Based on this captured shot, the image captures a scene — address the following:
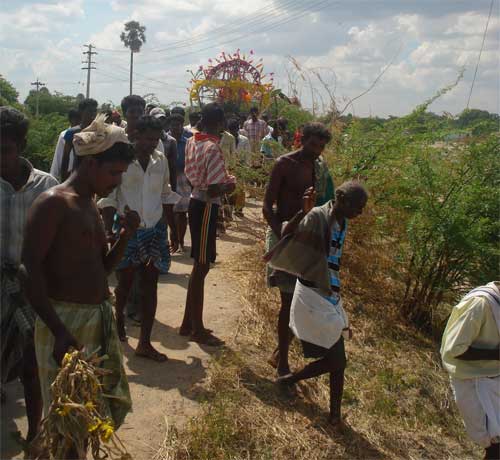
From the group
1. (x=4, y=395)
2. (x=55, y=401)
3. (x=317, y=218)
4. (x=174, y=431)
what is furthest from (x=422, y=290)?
(x=55, y=401)

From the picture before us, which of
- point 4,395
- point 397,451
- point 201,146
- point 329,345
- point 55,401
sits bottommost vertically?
point 397,451

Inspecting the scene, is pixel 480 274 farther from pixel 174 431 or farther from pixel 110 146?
pixel 110 146

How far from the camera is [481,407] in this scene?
331cm

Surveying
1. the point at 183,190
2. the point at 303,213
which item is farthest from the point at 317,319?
the point at 183,190

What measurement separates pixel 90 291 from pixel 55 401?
62 cm

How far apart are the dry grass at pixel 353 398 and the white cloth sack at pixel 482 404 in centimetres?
72

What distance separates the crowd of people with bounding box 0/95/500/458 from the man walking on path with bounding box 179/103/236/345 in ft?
0.04

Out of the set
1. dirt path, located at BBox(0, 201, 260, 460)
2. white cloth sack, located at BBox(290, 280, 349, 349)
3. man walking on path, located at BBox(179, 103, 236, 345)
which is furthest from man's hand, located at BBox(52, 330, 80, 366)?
man walking on path, located at BBox(179, 103, 236, 345)

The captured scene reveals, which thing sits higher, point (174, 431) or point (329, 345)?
point (329, 345)

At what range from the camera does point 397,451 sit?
3934 millimetres

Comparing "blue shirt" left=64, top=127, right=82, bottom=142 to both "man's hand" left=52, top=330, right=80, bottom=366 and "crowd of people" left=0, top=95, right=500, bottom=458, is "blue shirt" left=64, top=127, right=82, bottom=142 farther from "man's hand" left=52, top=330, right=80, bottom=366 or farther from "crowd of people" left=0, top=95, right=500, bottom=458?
"man's hand" left=52, top=330, right=80, bottom=366

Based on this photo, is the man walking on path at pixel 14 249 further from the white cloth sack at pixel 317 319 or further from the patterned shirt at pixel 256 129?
the patterned shirt at pixel 256 129

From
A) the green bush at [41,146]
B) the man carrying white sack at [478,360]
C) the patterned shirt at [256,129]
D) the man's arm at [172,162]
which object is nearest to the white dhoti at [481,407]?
the man carrying white sack at [478,360]

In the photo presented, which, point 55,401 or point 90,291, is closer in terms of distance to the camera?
point 55,401
